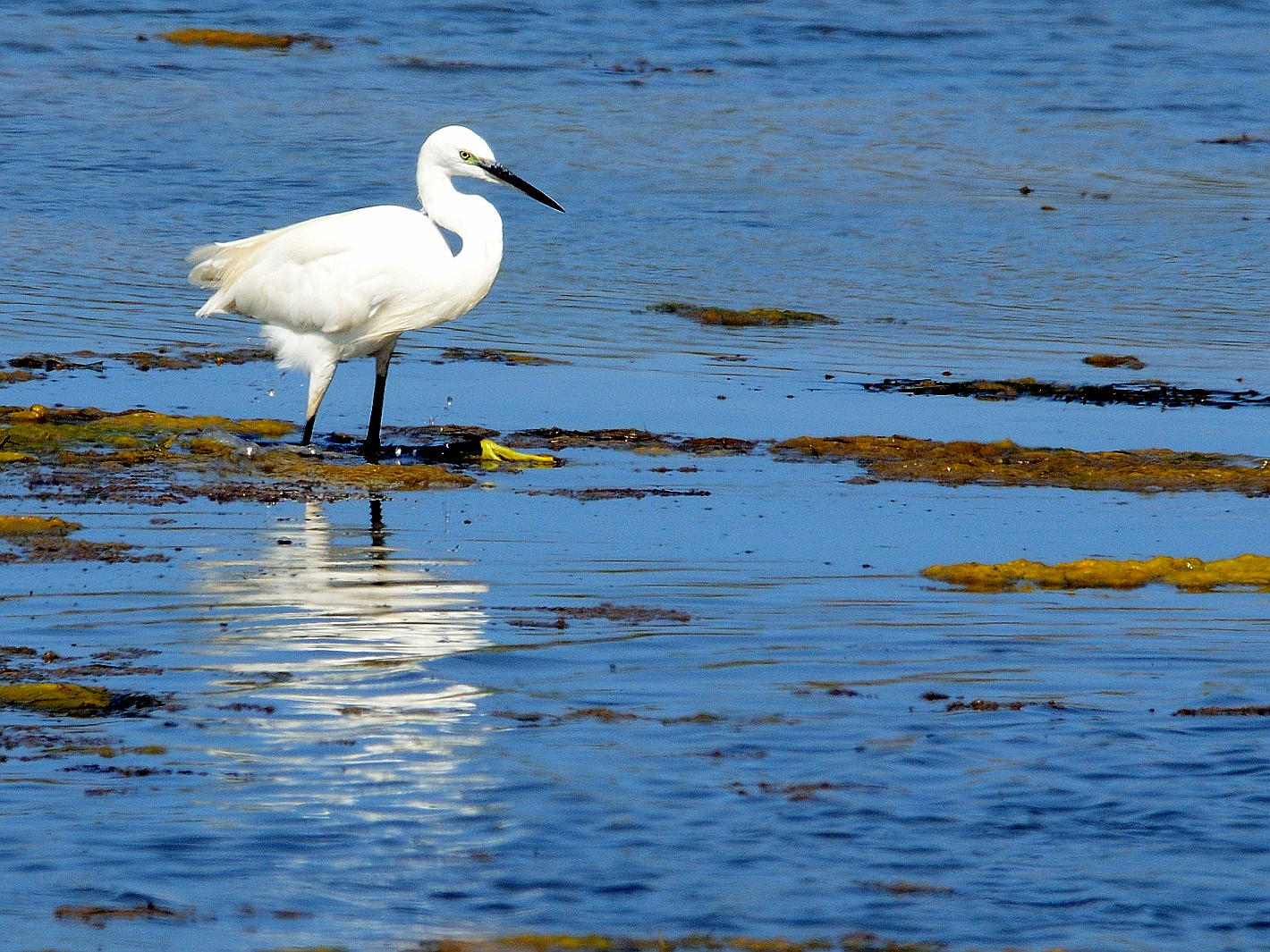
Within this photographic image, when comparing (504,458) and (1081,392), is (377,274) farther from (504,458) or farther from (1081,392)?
(1081,392)

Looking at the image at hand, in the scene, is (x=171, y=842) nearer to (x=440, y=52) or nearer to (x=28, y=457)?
(x=28, y=457)

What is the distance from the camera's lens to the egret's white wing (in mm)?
8914

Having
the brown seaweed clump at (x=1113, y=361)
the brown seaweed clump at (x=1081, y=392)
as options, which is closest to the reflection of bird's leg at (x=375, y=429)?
the brown seaweed clump at (x=1081, y=392)

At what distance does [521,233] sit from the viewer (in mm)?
15273

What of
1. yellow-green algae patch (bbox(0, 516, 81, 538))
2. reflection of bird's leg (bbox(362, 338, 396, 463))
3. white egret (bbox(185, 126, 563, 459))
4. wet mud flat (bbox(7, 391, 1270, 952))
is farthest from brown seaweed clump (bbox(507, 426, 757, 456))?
yellow-green algae patch (bbox(0, 516, 81, 538))

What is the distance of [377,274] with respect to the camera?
8.91m

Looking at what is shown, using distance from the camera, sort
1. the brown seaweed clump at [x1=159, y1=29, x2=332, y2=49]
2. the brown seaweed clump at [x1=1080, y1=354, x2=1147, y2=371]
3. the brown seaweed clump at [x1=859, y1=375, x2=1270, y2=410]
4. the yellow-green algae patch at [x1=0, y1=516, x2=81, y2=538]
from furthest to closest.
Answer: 1. the brown seaweed clump at [x1=159, y1=29, x2=332, y2=49]
2. the brown seaweed clump at [x1=1080, y1=354, x2=1147, y2=371]
3. the brown seaweed clump at [x1=859, y1=375, x2=1270, y2=410]
4. the yellow-green algae patch at [x1=0, y1=516, x2=81, y2=538]

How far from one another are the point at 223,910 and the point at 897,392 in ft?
23.0

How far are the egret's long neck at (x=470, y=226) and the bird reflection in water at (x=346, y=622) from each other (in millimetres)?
2116

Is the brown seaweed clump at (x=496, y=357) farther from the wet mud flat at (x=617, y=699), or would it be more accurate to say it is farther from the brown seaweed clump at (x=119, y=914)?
the brown seaweed clump at (x=119, y=914)

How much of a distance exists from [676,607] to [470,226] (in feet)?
11.4

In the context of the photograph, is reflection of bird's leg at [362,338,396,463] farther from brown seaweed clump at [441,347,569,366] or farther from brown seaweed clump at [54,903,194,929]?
brown seaweed clump at [54,903,194,929]

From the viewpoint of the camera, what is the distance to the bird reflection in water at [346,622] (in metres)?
5.25

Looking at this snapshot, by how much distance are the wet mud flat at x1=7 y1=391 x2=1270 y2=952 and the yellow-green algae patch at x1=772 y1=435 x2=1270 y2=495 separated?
42mm
